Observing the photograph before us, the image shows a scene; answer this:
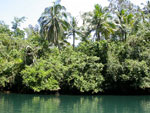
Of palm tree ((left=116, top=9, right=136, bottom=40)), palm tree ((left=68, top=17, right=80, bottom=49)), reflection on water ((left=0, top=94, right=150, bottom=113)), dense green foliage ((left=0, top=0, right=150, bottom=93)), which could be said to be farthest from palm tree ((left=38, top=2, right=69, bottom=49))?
reflection on water ((left=0, top=94, right=150, bottom=113))

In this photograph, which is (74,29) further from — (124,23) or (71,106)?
(71,106)

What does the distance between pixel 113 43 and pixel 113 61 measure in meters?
2.76

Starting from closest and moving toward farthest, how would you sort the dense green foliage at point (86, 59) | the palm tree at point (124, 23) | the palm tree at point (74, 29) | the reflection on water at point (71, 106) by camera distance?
the reflection on water at point (71, 106) → the dense green foliage at point (86, 59) → the palm tree at point (124, 23) → the palm tree at point (74, 29)

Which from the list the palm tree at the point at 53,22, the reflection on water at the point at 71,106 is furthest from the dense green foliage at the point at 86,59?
the reflection on water at the point at 71,106

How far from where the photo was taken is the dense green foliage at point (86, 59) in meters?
24.5

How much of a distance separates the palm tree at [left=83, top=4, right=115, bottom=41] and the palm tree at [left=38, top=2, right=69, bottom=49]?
399 cm

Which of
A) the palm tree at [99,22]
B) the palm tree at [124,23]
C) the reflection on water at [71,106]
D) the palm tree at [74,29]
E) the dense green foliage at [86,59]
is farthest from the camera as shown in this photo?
the palm tree at [74,29]

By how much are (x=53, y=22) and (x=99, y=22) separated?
664cm

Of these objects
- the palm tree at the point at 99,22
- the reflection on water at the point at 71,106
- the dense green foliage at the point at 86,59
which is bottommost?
the reflection on water at the point at 71,106

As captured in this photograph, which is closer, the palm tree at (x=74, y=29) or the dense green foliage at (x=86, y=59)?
the dense green foliage at (x=86, y=59)

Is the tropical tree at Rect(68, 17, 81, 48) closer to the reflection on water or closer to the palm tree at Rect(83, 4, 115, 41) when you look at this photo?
the palm tree at Rect(83, 4, 115, 41)

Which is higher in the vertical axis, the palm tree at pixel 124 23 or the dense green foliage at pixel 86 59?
the palm tree at pixel 124 23

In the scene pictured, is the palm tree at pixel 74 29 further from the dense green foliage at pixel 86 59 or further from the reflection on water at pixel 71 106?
the reflection on water at pixel 71 106

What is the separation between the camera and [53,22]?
2950 centimetres
